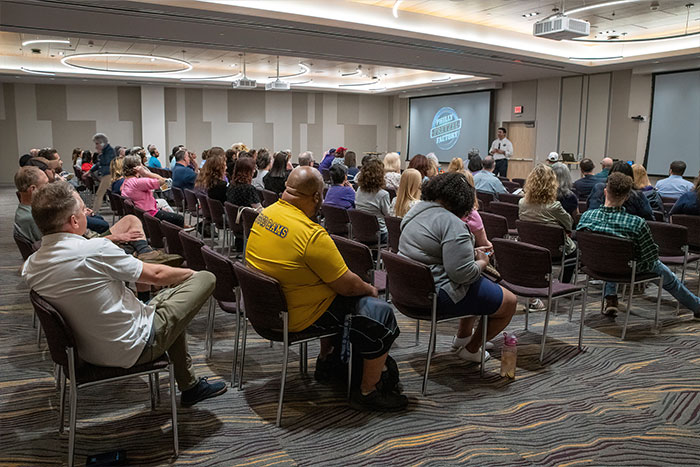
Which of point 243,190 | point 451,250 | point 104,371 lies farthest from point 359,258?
point 243,190

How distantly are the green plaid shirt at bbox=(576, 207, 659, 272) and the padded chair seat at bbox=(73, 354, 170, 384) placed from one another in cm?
360

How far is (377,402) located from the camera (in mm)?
3090

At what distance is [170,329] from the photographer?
2.67 meters

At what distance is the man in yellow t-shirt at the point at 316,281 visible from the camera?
2.83 m

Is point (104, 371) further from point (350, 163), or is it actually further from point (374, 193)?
point (350, 163)

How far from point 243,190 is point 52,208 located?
13.5 feet

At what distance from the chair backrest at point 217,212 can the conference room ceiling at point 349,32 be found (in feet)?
8.91

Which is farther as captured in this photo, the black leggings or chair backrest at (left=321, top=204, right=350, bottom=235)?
chair backrest at (left=321, top=204, right=350, bottom=235)

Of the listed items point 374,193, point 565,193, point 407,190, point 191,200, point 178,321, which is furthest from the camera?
point 191,200

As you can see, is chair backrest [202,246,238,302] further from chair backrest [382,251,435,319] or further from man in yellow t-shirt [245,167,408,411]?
chair backrest [382,251,435,319]

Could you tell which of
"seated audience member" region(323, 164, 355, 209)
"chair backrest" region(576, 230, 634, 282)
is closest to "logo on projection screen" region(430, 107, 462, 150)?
"seated audience member" region(323, 164, 355, 209)

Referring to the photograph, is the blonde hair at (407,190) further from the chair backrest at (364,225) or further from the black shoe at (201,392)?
the black shoe at (201,392)

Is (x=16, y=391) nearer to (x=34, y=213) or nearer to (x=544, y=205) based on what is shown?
(x=34, y=213)

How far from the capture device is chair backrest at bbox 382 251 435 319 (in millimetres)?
3232
